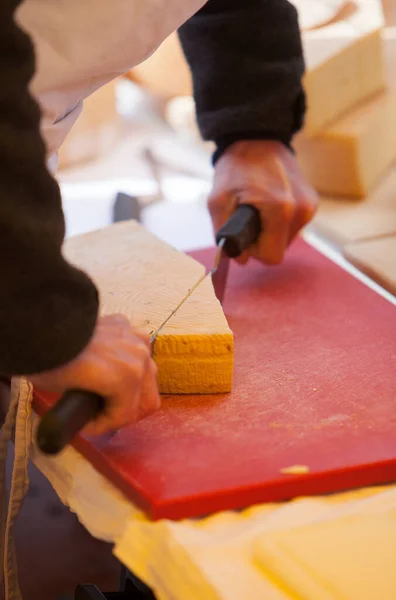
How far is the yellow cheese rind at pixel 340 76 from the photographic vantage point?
159cm

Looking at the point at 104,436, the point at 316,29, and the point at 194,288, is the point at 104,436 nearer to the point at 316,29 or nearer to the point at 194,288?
the point at 194,288

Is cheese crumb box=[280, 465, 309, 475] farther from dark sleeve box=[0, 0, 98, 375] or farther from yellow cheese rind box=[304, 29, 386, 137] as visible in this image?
yellow cheese rind box=[304, 29, 386, 137]

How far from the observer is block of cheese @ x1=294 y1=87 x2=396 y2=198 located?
1.59 metres

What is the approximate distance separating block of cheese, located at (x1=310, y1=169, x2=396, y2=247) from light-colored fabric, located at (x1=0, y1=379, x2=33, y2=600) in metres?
0.78

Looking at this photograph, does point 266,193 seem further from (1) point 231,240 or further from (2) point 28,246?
(2) point 28,246

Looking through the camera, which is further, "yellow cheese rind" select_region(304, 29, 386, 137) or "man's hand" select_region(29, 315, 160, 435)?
"yellow cheese rind" select_region(304, 29, 386, 137)

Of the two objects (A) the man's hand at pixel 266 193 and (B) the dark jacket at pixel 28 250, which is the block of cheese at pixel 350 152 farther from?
(B) the dark jacket at pixel 28 250

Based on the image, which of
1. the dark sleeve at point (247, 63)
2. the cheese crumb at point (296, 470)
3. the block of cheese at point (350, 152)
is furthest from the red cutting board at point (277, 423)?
the block of cheese at point (350, 152)

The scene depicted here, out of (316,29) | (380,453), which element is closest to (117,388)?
(380,453)

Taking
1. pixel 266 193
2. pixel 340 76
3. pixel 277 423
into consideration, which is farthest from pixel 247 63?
pixel 277 423

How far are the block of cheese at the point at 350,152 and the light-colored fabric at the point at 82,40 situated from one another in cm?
69

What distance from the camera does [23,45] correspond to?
0.59 meters

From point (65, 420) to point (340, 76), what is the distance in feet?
4.15

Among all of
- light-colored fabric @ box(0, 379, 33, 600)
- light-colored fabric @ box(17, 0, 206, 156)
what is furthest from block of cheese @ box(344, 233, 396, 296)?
light-colored fabric @ box(0, 379, 33, 600)
